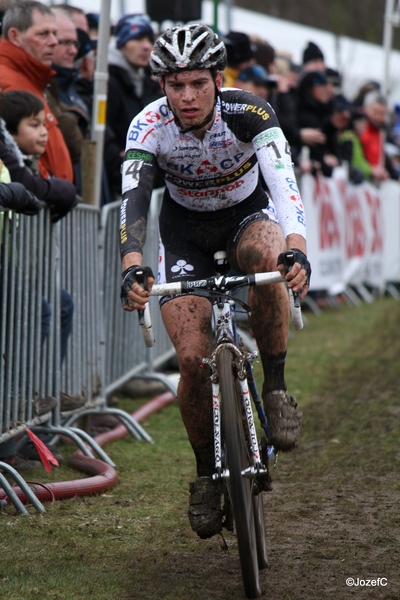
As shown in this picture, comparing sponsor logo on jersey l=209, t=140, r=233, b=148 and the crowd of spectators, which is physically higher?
the crowd of spectators

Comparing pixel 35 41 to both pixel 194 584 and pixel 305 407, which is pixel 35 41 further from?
pixel 194 584

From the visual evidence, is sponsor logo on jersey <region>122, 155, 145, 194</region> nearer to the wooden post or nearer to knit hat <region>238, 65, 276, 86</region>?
the wooden post

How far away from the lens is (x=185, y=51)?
→ 4.38 m

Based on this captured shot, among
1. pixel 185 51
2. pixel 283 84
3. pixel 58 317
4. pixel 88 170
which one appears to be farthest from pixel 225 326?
pixel 283 84

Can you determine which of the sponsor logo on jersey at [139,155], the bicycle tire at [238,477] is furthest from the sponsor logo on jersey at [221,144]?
the bicycle tire at [238,477]

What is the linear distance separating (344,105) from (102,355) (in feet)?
28.7

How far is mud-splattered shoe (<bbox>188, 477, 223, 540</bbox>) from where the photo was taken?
426 cm

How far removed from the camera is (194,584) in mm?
4199

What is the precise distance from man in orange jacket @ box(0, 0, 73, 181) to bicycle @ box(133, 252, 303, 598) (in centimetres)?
289

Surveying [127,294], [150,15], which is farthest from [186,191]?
[150,15]

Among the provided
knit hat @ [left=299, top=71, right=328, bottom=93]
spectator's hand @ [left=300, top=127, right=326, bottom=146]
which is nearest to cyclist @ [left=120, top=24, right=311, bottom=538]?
spectator's hand @ [left=300, top=127, right=326, bottom=146]

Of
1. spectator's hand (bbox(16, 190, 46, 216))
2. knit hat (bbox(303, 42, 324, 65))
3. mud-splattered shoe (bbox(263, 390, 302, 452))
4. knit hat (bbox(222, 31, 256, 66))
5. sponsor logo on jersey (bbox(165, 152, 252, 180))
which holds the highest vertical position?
knit hat (bbox(303, 42, 324, 65))

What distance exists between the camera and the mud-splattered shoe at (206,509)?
14.0 ft

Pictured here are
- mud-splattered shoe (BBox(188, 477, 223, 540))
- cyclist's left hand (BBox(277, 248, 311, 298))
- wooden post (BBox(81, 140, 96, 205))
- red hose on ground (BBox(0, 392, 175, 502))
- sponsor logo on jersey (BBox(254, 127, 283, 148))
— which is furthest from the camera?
wooden post (BBox(81, 140, 96, 205))
